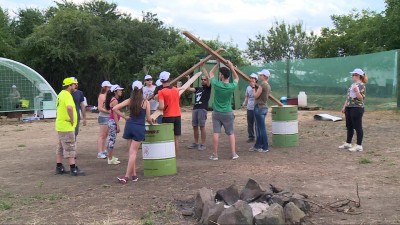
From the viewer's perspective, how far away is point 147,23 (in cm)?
3180

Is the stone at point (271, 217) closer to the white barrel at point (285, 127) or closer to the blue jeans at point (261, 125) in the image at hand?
the blue jeans at point (261, 125)

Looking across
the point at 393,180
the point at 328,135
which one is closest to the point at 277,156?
the point at 393,180

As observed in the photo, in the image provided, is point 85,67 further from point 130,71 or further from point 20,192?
point 20,192

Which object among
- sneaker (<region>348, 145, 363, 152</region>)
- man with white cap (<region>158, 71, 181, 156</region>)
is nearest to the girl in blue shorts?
man with white cap (<region>158, 71, 181, 156</region>)

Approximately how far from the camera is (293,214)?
491 cm

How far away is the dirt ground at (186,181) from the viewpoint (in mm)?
5496

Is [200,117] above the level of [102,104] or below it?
below

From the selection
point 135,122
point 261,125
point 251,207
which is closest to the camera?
point 251,207

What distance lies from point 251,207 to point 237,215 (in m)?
0.40

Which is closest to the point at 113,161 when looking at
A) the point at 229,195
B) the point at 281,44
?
the point at 229,195

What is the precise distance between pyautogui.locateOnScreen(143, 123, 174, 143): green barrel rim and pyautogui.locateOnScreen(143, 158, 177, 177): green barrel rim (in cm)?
36

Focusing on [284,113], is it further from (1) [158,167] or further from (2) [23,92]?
(2) [23,92]

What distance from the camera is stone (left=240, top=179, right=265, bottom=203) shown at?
18.1 ft

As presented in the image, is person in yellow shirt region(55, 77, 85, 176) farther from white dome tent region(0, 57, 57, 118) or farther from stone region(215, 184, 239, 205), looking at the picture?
white dome tent region(0, 57, 57, 118)
